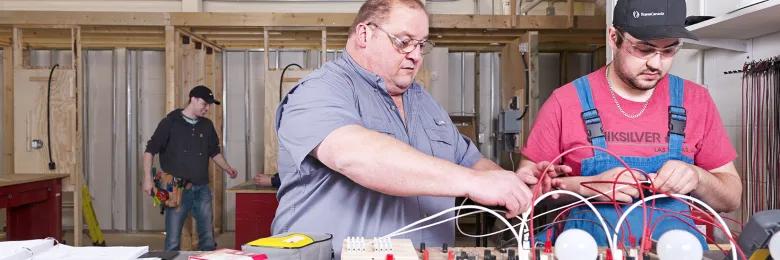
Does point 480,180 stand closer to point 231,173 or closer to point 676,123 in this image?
point 676,123

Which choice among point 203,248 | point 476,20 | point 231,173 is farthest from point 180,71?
point 476,20

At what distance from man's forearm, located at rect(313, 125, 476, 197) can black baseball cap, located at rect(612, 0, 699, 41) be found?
824mm

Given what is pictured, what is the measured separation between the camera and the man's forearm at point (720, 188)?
1.95 meters

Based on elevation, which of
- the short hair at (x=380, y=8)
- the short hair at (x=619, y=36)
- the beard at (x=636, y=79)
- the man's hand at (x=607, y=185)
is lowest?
the man's hand at (x=607, y=185)

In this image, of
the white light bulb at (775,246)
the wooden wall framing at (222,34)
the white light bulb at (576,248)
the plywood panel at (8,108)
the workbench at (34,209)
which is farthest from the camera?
the plywood panel at (8,108)

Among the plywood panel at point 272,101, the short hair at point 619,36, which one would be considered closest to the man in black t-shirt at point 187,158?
the plywood panel at point 272,101

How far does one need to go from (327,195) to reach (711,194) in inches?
43.6

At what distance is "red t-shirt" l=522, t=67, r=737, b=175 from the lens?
2.11 meters

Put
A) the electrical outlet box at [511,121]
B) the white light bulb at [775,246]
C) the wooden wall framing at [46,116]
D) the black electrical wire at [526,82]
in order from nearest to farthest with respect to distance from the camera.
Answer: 1. the white light bulb at [775,246]
2. the wooden wall framing at [46,116]
3. the black electrical wire at [526,82]
4. the electrical outlet box at [511,121]

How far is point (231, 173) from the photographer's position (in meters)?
6.80

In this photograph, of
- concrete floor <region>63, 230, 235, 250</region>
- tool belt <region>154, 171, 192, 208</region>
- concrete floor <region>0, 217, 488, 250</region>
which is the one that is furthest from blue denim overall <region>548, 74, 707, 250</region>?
concrete floor <region>63, 230, 235, 250</region>

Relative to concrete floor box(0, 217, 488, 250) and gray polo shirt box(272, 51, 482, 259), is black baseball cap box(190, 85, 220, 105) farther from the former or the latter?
gray polo shirt box(272, 51, 482, 259)

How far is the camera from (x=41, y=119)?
23.0 ft

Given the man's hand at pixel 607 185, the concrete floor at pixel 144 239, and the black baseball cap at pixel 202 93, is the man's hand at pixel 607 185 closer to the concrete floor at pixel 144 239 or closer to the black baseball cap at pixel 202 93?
the black baseball cap at pixel 202 93
